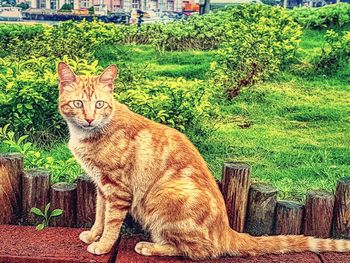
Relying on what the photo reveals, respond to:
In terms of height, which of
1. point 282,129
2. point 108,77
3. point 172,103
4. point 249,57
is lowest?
point 282,129

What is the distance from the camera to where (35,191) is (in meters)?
3.77

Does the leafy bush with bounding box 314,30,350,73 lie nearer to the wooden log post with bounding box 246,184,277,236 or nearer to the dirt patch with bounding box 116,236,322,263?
the wooden log post with bounding box 246,184,277,236

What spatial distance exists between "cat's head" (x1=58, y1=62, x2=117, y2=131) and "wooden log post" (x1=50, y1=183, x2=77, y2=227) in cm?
56

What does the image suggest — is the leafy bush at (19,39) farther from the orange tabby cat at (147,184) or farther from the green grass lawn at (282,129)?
the orange tabby cat at (147,184)

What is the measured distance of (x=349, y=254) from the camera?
3.53 meters

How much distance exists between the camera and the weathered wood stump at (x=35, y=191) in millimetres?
3748

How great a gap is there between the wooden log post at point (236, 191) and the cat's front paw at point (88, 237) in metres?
0.82

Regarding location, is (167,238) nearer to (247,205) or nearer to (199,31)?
(247,205)

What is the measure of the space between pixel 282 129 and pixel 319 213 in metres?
2.88

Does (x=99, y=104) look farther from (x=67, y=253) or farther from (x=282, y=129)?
(x=282, y=129)

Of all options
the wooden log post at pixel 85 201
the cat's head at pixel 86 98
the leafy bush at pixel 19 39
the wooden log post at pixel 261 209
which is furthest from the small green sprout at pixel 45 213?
the leafy bush at pixel 19 39

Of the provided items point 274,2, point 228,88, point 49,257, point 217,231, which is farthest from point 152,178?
point 274,2

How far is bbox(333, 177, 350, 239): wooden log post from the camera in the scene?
3641mm

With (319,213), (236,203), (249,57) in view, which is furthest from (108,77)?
(249,57)
